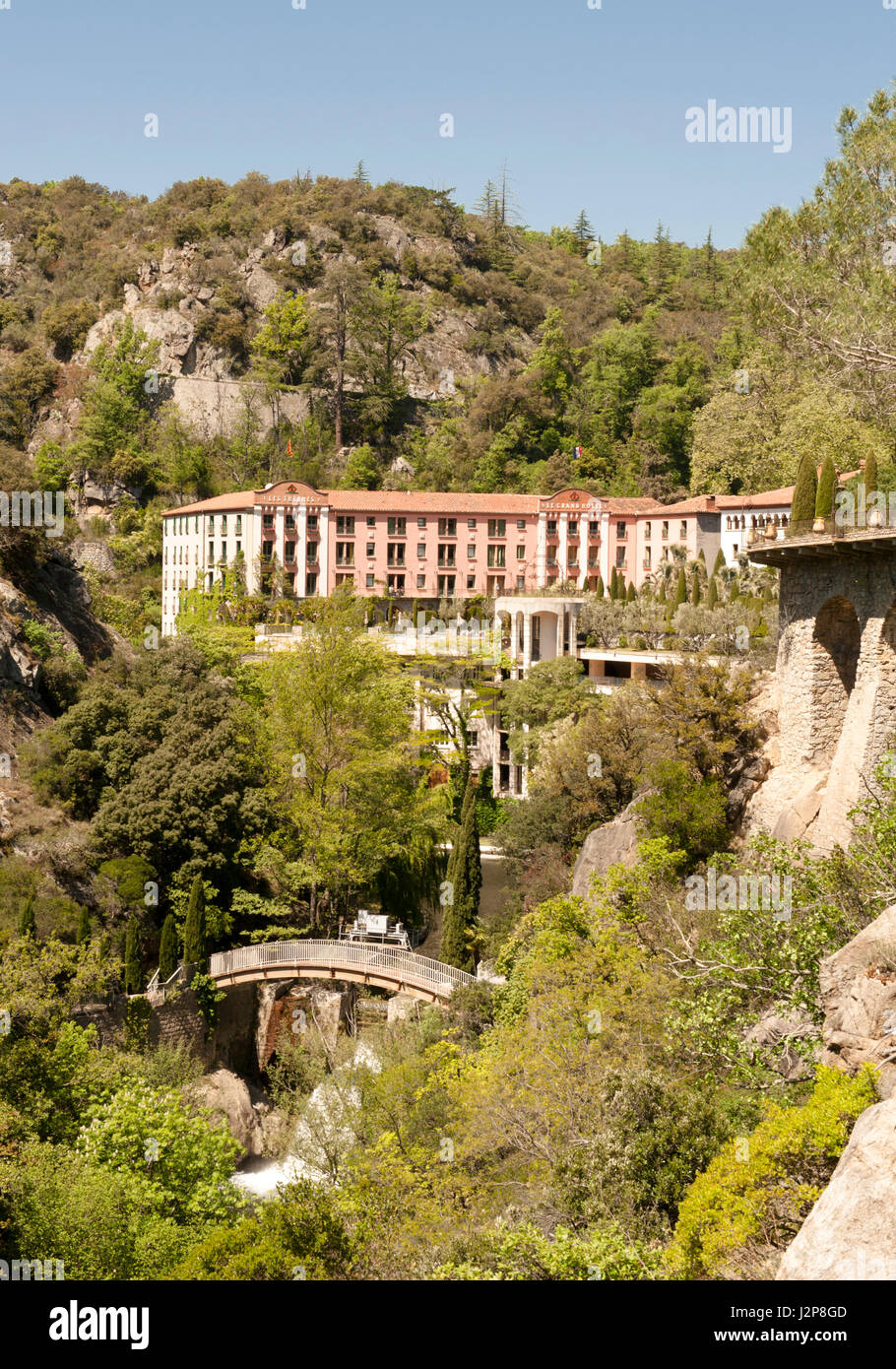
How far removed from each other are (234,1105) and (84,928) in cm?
527

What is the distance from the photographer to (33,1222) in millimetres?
16297

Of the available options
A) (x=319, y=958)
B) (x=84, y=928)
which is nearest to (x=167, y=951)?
(x=84, y=928)

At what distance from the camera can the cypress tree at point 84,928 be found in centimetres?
2545

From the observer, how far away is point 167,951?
91.2 ft

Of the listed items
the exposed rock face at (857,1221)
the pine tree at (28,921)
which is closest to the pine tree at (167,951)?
the pine tree at (28,921)

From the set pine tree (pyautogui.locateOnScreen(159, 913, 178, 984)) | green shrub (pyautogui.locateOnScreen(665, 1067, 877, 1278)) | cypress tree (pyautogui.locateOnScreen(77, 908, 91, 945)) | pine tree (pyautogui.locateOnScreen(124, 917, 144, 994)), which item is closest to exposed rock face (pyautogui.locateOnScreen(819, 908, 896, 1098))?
green shrub (pyautogui.locateOnScreen(665, 1067, 877, 1278))

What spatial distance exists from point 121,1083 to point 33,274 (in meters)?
100

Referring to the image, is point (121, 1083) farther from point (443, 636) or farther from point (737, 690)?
point (443, 636)

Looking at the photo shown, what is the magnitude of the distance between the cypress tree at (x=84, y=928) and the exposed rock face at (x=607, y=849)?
437 inches

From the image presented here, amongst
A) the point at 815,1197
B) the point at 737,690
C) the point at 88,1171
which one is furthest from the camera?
the point at 737,690

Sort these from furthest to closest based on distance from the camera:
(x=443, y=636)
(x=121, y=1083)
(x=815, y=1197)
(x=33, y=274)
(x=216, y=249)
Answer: (x=33, y=274) < (x=216, y=249) < (x=443, y=636) < (x=121, y=1083) < (x=815, y=1197)

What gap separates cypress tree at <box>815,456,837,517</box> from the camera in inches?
990

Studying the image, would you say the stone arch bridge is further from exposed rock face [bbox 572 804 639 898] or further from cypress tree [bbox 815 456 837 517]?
exposed rock face [bbox 572 804 639 898]
